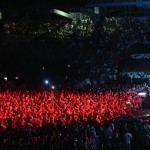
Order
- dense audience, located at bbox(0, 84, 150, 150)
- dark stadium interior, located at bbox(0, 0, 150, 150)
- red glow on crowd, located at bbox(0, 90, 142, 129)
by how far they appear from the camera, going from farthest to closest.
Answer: red glow on crowd, located at bbox(0, 90, 142, 129) < dark stadium interior, located at bbox(0, 0, 150, 150) < dense audience, located at bbox(0, 84, 150, 150)

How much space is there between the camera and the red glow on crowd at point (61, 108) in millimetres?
18453

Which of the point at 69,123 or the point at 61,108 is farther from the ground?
the point at 61,108

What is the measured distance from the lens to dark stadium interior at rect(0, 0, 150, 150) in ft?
52.2

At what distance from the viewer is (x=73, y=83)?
3928 centimetres

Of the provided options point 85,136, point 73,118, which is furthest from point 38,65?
point 85,136

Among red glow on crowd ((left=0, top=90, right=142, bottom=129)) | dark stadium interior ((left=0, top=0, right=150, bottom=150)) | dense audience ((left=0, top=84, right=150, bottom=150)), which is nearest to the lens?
dense audience ((left=0, top=84, right=150, bottom=150))

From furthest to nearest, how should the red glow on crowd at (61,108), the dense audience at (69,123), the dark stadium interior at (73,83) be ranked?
1. the red glow on crowd at (61,108)
2. the dark stadium interior at (73,83)
3. the dense audience at (69,123)

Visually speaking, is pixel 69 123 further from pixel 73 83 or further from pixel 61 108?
pixel 73 83

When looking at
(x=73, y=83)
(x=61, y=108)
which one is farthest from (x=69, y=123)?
(x=73, y=83)

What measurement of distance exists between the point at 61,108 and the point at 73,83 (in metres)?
17.8

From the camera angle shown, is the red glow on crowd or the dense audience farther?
the red glow on crowd

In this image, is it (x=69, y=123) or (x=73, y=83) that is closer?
(x=69, y=123)

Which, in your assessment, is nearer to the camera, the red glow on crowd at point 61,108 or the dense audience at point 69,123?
the dense audience at point 69,123

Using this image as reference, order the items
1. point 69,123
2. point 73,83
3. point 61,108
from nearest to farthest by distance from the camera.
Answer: point 69,123 < point 61,108 < point 73,83
